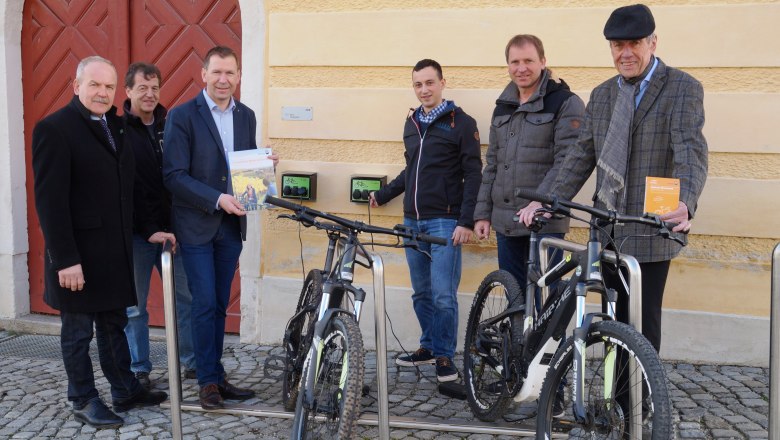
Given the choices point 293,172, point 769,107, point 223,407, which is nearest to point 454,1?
point 293,172

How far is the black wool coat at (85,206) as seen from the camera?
4.12 meters

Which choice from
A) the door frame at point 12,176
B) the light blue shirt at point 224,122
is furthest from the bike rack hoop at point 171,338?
the door frame at point 12,176

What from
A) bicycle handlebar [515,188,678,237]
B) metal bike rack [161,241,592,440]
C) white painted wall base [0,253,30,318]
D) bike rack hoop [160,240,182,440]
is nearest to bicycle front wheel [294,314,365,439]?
metal bike rack [161,241,592,440]

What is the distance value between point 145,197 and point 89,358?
3.32 feet

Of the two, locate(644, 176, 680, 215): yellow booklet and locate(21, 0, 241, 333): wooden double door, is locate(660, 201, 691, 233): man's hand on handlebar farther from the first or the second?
locate(21, 0, 241, 333): wooden double door

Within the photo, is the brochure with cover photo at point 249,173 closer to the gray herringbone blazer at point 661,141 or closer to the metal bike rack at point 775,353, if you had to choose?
the gray herringbone blazer at point 661,141

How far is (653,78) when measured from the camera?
3.60 metres

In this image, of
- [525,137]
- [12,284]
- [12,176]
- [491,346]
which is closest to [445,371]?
[491,346]

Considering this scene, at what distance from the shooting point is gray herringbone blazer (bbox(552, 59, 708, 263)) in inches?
138

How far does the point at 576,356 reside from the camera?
3182 mm

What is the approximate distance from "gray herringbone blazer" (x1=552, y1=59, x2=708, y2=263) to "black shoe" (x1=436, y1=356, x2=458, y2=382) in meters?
1.64

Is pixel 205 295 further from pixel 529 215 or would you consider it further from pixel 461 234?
pixel 529 215

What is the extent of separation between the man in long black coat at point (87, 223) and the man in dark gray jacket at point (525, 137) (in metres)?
2.08

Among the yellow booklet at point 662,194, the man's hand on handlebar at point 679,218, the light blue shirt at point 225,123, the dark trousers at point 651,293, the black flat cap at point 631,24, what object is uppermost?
the black flat cap at point 631,24
